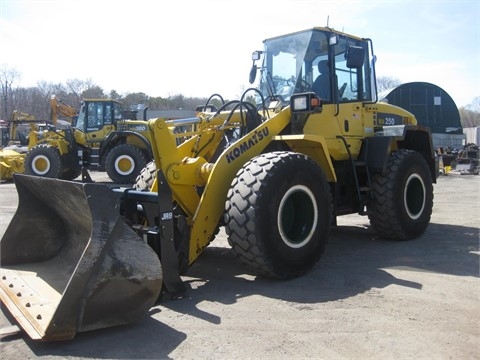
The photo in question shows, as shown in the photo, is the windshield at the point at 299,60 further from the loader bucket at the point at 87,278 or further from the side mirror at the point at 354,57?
the loader bucket at the point at 87,278

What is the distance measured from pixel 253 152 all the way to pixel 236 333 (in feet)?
7.19

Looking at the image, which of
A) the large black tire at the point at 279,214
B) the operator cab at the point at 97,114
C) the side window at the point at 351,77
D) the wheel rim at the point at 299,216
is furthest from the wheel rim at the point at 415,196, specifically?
the operator cab at the point at 97,114

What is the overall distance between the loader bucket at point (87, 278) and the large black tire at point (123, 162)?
35.1 feet

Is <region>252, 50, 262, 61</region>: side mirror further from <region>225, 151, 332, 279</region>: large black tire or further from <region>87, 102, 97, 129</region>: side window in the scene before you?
<region>87, 102, 97, 129</region>: side window

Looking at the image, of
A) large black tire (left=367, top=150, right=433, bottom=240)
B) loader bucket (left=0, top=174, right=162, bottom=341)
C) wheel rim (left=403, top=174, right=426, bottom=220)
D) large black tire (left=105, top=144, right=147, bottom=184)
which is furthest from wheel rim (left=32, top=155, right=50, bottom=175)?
wheel rim (left=403, top=174, right=426, bottom=220)

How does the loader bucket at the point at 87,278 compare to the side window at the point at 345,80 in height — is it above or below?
below

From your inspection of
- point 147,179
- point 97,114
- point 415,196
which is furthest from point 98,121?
point 415,196

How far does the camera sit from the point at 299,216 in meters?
5.21

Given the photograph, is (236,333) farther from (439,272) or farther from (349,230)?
(349,230)

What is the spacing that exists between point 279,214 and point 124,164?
11441 mm

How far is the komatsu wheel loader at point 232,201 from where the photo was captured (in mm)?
3600

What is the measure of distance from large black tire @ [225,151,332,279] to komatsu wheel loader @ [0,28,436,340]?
0.04ft

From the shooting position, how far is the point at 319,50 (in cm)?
644

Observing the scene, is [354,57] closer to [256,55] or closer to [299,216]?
[256,55]
